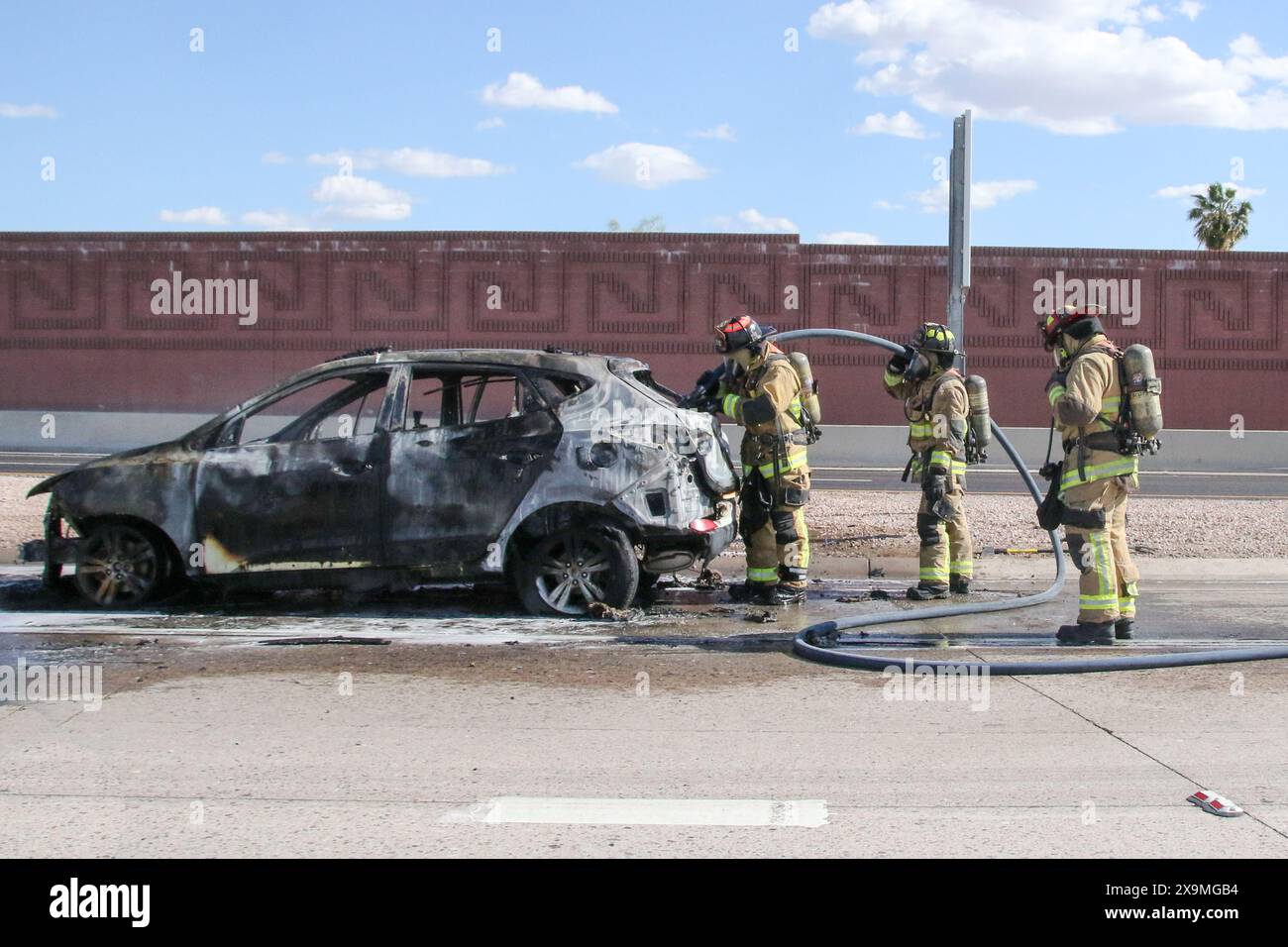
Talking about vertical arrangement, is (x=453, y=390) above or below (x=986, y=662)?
above

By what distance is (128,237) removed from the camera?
3481 centimetres

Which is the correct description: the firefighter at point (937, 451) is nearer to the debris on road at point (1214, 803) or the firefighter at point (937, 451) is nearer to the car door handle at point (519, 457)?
the car door handle at point (519, 457)

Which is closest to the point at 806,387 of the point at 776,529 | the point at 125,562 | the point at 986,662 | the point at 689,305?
the point at 776,529

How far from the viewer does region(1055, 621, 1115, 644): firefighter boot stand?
777 cm

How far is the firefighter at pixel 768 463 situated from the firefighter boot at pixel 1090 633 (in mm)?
2140

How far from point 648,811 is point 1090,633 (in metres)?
4.04

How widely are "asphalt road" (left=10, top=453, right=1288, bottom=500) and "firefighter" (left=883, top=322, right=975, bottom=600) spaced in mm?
9849

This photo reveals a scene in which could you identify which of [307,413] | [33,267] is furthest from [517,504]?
[33,267]

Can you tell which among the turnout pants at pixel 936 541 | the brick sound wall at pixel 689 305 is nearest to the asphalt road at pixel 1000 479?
the brick sound wall at pixel 689 305

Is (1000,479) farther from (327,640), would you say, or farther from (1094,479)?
(327,640)

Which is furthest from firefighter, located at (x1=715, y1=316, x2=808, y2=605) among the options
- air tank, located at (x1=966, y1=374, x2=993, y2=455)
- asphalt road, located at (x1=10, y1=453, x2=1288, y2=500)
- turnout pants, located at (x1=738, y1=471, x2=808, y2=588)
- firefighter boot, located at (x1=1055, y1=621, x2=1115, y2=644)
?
asphalt road, located at (x1=10, y1=453, x2=1288, y2=500)

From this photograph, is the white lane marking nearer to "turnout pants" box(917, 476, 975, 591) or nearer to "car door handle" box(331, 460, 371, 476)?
"car door handle" box(331, 460, 371, 476)

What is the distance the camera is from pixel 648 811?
465 cm

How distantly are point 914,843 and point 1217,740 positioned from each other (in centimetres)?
205
